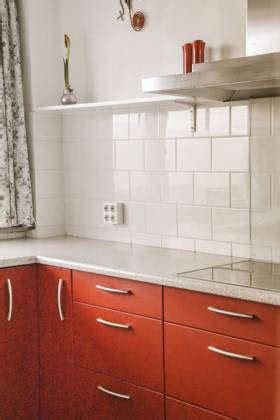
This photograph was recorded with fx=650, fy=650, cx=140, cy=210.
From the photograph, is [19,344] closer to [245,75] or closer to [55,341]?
[55,341]

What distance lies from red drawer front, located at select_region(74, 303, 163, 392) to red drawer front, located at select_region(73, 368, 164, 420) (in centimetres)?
4

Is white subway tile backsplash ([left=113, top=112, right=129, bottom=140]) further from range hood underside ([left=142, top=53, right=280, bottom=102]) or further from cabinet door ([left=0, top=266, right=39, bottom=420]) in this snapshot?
cabinet door ([left=0, top=266, right=39, bottom=420])

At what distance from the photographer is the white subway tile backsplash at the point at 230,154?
112 inches

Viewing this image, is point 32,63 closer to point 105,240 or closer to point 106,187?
point 106,187

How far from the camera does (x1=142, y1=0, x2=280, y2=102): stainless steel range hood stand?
2.27 metres

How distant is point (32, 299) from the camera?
10.1 ft

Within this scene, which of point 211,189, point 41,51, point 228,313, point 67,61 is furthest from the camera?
point 41,51

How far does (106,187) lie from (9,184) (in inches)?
20.8

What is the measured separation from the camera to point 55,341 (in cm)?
303

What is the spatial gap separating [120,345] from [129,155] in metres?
1.11

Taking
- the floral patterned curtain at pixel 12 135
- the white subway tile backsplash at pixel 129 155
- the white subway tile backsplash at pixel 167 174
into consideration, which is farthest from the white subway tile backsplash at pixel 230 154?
the floral patterned curtain at pixel 12 135

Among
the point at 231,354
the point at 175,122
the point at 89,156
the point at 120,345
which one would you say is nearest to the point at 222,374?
the point at 231,354

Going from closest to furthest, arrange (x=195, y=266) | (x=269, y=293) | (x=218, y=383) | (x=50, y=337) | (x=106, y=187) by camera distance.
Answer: (x=269, y=293), (x=218, y=383), (x=195, y=266), (x=50, y=337), (x=106, y=187)

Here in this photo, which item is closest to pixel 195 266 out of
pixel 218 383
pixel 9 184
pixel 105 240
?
pixel 218 383
